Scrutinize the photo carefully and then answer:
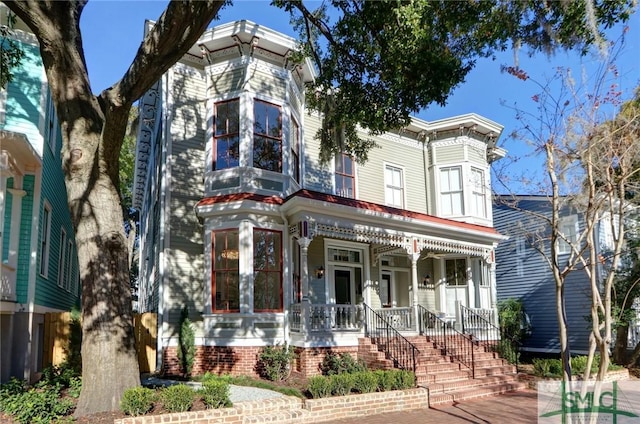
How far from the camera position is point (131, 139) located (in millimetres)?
29797

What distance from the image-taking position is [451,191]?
717 inches

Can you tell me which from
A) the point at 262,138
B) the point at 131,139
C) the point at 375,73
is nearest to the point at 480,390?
the point at 375,73

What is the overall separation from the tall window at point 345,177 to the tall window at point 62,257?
8.76 m

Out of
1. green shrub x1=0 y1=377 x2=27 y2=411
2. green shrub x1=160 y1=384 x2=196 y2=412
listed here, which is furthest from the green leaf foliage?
green shrub x1=0 y1=377 x2=27 y2=411

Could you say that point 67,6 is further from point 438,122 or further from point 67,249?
point 438,122

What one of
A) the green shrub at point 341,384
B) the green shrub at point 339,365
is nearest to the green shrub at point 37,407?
the green shrub at point 341,384

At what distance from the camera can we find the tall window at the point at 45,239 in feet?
38.1

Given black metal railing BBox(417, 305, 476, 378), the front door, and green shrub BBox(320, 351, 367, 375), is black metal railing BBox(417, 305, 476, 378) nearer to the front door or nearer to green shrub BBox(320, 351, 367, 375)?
the front door

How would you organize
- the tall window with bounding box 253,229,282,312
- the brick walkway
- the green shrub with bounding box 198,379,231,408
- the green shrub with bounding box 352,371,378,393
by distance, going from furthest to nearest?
the tall window with bounding box 253,229,282,312
the green shrub with bounding box 352,371,378,393
the brick walkway
the green shrub with bounding box 198,379,231,408

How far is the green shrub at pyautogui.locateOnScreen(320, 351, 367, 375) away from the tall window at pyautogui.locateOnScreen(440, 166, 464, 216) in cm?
798

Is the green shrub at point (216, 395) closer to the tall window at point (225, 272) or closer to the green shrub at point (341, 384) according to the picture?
the green shrub at point (341, 384)

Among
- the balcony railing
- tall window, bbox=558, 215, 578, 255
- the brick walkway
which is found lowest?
the brick walkway

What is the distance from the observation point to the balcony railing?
9297 mm

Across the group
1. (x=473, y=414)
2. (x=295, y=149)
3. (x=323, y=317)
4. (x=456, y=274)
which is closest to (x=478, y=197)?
(x=456, y=274)
